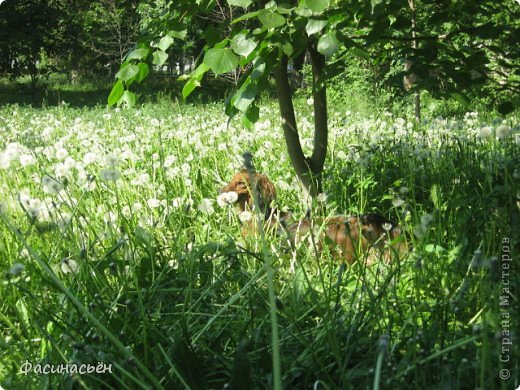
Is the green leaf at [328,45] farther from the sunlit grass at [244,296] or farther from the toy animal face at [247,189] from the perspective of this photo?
the toy animal face at [247,189]

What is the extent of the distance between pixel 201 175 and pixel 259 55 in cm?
181

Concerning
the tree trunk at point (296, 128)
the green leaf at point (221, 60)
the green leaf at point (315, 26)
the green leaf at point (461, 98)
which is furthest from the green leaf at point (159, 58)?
the green leaf at point (461, 98)

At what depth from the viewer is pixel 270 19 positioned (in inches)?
93.8

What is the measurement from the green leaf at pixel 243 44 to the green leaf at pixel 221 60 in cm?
3

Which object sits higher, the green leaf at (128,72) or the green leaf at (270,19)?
the green leaf at (270,19)

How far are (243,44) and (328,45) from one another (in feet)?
1.15

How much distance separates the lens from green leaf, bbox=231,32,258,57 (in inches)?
96.9

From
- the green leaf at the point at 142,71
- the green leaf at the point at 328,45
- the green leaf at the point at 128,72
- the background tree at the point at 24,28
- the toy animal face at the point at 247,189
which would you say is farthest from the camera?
the background tree at the point at 24,28

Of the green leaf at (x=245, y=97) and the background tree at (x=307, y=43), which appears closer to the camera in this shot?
the background tree at (x=307, y=43)

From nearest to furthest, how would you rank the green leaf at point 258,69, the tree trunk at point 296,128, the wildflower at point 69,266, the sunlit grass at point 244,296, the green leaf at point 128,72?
the sunlit grass at point 244,296
the wildflower at point 69,266
the green leaf at point 258,69
the green leaf at point 128,72
the tree trunk at point 296,128

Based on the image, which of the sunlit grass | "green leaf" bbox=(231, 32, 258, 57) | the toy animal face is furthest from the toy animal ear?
"green leaf" bbox=(231, 32, 258, 57)

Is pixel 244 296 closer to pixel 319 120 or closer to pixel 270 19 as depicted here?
pixel 270 19

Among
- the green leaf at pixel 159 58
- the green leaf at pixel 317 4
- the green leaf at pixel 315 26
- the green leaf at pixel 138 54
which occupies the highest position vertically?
the green leaf at pixel 317 4

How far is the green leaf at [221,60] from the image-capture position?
2.44 m
